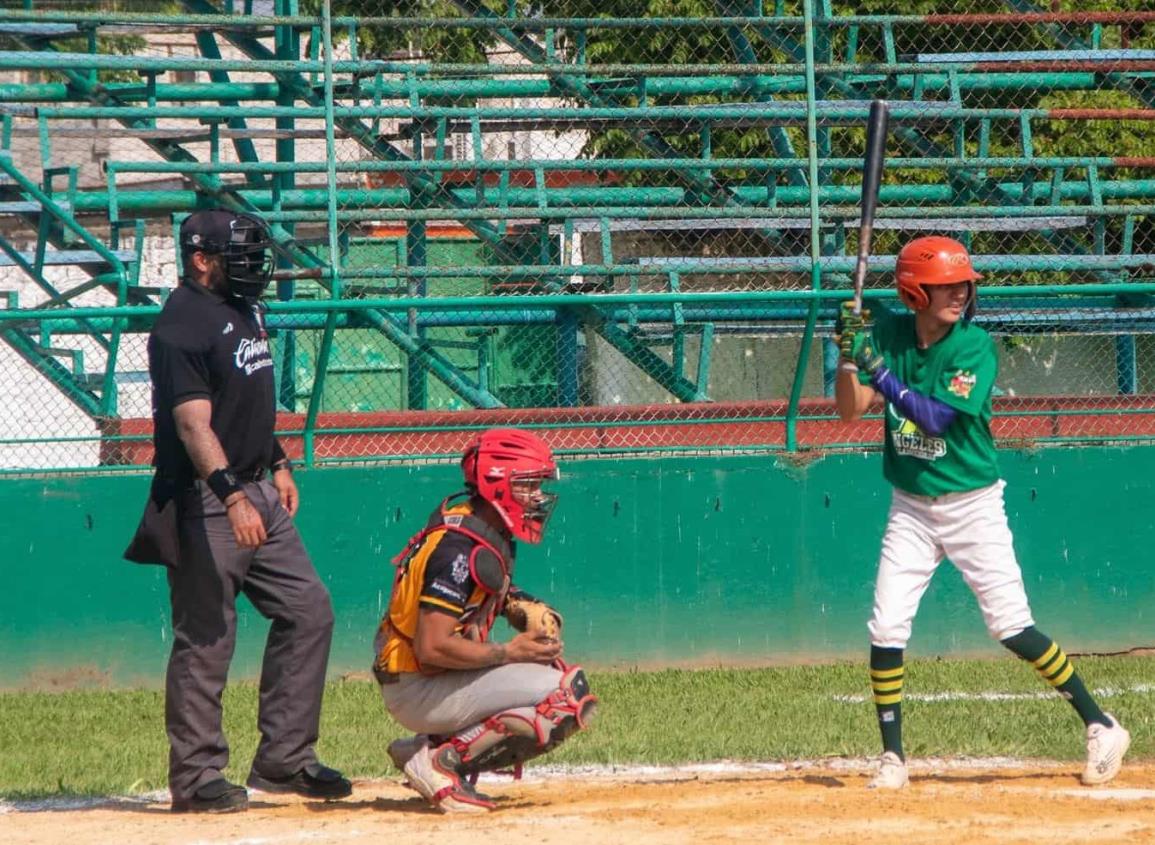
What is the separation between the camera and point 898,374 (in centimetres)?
610

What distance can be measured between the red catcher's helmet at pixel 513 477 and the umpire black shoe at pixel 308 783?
4.07ft

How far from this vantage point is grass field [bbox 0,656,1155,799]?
695 centimetres

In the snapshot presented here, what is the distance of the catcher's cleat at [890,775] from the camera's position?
583 cm

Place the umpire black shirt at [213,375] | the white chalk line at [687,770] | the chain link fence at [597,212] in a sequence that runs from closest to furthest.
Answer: the umpire black shirt at [213,375] → the white chalk line at [687,770] → the chain link fence at [597,212]

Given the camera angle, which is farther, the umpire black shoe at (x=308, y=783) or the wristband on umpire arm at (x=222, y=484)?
the umpire black shoe at (x=308, y=783)

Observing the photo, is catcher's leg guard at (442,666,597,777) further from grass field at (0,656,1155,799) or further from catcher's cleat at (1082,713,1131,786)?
catcher's cleat at (1082,713,1131,786)

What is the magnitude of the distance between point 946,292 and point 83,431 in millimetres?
9652

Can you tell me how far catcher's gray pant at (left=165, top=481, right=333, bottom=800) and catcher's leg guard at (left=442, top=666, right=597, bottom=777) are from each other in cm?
75

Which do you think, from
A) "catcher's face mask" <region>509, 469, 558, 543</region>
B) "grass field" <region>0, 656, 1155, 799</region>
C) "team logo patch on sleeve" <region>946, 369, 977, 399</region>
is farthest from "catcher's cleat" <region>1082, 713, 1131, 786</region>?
"catcher's face mask" <region>509, 469, 558, 543</region>

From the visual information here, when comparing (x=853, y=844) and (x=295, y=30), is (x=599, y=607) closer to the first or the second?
(x=853, y=844)

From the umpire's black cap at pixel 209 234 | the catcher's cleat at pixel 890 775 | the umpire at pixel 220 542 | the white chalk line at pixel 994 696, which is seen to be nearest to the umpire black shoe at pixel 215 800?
the umpire at pixel 220 542

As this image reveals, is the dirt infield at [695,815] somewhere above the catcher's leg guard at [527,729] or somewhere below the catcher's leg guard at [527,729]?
below

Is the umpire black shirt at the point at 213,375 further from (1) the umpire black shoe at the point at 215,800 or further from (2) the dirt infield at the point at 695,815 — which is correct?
(2) the dirt infield at the point at 695,815

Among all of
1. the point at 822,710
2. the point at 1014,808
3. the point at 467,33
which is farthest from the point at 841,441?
the point at 467,33
